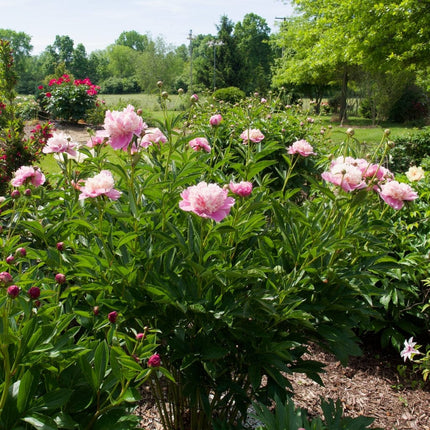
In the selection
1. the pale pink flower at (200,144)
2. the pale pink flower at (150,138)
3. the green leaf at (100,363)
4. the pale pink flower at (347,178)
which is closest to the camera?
the green leaf at (100,363)

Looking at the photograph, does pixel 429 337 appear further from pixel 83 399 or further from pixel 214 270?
pixel 83 399

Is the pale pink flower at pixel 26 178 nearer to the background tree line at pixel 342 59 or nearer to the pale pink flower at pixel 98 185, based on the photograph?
the pale pink flower at pixel 98 185

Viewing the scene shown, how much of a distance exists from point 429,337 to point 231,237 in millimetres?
2163

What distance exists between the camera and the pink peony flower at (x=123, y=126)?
1.27m

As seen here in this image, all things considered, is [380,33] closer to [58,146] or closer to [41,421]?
[58,146]

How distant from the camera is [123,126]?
1.28 meters

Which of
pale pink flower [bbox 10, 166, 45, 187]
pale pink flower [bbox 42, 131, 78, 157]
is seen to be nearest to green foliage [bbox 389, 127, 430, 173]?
pale pink flower [bbox 42, 131, 78, 157]

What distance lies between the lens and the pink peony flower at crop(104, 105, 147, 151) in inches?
50.0

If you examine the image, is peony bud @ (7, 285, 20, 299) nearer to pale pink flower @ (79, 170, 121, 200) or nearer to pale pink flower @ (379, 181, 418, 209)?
pale pink flower @ (79, 170, 121, 200)

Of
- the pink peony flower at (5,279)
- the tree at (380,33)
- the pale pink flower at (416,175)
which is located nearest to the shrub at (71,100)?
the tree at (380,33)

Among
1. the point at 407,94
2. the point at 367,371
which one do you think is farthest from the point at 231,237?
the point at 407,94

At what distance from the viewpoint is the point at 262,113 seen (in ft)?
17.2

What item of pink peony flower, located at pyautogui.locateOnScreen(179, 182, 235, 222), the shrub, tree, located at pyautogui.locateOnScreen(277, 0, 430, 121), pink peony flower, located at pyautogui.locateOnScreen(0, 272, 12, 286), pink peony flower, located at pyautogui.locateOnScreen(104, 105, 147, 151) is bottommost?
pink peony flower, located at pyautogui.locateOnScreen(0, 272, 12, 286)

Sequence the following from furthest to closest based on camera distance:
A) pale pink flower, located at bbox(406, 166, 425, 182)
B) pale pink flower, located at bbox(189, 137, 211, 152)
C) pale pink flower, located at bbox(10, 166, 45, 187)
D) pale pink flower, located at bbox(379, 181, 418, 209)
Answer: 1. pale pink flower, located at bbox(406, 166, 425, 182)
2. pale pink flower, located at bbox(189, 137, 211, 152)
3. pale pink flower, located at bbox(10, 166, 45, 187)
4. pale pink flower, located at bbox(379, 181, 418, 209)
